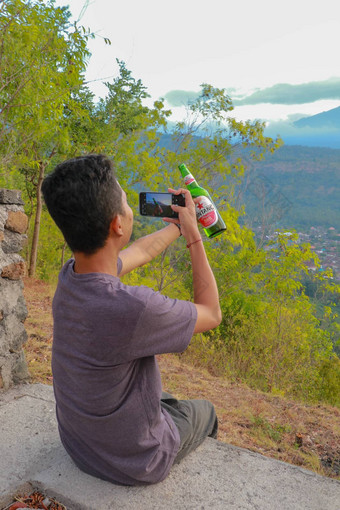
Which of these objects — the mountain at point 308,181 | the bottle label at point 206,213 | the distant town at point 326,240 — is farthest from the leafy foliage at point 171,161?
the mountain at point 308,181

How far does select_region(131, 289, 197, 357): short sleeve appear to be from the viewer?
1345 mm

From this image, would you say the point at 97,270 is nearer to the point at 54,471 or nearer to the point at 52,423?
the point at 54,471

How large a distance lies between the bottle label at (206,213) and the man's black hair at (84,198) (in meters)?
0.54

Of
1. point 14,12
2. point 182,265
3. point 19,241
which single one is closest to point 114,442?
point 19,241

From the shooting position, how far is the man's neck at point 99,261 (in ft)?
4.67

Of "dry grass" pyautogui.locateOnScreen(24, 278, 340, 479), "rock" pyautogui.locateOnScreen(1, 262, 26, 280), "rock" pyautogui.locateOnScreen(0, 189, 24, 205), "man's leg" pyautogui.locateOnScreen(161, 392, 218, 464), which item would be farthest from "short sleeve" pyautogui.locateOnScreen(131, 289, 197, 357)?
"dry grass" pyautogui.locateOnScreen(24, 278, 340, 479)

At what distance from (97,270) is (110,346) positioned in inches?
10.4

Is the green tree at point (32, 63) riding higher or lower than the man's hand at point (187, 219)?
higher

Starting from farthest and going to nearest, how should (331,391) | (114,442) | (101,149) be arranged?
(101,149), (331,391), (114,442)

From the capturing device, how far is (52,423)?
7.59ft

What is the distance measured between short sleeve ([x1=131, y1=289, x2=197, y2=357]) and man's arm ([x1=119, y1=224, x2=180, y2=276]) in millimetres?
577

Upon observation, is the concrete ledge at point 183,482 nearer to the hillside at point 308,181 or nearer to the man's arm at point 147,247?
the man's arm at point 147,247

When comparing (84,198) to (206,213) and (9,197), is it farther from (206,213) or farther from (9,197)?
(9,197)

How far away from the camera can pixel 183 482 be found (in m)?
1.82
